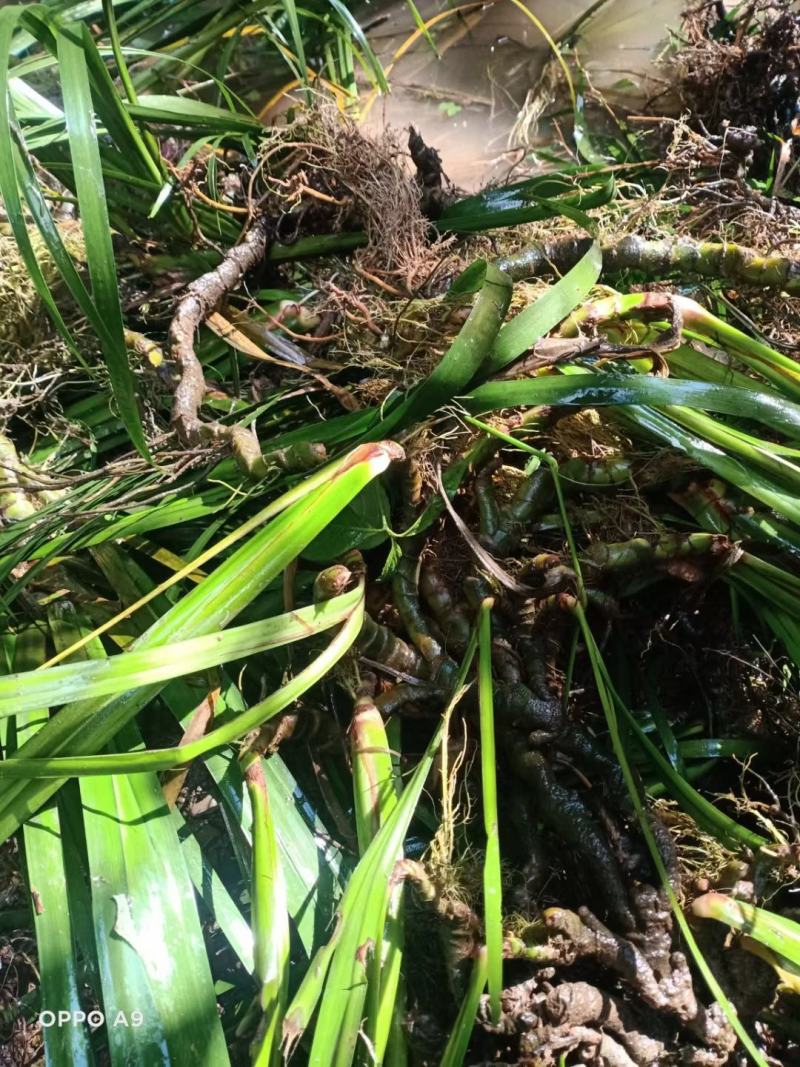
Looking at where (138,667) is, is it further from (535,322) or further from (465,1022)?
(535,322)

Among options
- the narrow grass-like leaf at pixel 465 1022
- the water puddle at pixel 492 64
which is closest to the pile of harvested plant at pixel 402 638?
the narrow grass-like leaf at pixel 465 1022

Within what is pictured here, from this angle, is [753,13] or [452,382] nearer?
[452,382]

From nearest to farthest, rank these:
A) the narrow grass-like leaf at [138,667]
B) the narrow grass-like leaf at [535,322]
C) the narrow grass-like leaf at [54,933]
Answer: the narrow grass-like leaf at [138,667]
the narrow grass-like leaf at [54,933]
the narrow grass-like leaf at [535,322]

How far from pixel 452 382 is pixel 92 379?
1.98ft

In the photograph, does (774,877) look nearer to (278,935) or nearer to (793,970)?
(793,970)

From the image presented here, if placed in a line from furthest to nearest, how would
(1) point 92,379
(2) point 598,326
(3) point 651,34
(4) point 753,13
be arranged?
1. (3) point 651,34
2. (4) point 753,13
3. (1) point 92,379
4. (2) point 598,326

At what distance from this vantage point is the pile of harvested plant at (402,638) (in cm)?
67

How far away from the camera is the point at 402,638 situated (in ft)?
Answer: 2.88

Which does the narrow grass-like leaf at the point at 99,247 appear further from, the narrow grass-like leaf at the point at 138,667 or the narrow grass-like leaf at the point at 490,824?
the narrow grass-like leaf at the point at 490,824

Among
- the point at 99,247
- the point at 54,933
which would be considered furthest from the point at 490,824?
the point at 99,247

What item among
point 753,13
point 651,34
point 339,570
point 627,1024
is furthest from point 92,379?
point 651,34

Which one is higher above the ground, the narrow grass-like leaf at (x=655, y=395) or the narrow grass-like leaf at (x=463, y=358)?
the narrow grass-like leaf at (x=463, y=358)

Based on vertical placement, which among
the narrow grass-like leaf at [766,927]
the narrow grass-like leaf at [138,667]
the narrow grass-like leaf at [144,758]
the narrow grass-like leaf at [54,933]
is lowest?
the narrow grass-like leaf at [766,927]

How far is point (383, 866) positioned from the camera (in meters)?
0.67
